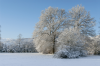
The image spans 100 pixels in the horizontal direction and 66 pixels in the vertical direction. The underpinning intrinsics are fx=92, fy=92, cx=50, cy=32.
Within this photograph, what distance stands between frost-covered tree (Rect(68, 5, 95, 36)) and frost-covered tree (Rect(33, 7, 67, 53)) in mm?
2141

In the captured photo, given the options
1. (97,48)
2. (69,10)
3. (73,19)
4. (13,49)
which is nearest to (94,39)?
(97,48)

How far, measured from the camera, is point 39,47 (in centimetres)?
1806

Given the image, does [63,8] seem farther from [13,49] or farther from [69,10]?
[13,49]

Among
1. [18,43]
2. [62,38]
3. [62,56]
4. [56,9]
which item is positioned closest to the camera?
[62,56]

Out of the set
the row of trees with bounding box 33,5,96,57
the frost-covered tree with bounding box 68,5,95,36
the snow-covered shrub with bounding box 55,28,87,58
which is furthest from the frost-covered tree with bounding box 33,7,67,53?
the snow-covered shrub with bounding box 55,28,87,58

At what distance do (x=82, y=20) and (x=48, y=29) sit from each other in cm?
731

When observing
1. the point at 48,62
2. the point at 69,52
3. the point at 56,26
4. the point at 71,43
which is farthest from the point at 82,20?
the point at 48,62

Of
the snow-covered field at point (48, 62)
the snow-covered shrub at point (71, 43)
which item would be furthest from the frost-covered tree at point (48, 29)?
the snow-covered field at point (48, 62)

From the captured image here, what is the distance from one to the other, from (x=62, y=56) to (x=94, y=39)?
10.4 metres

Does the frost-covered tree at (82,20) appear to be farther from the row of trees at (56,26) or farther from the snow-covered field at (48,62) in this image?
the snow-covered field at (48,62)

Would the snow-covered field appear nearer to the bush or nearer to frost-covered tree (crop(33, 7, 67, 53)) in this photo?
the bush

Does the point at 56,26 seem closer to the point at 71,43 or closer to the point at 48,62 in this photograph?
the point at 71,43

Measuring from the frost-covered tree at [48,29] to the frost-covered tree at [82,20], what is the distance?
2141 mm

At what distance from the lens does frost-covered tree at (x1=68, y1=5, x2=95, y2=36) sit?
1845 cm
